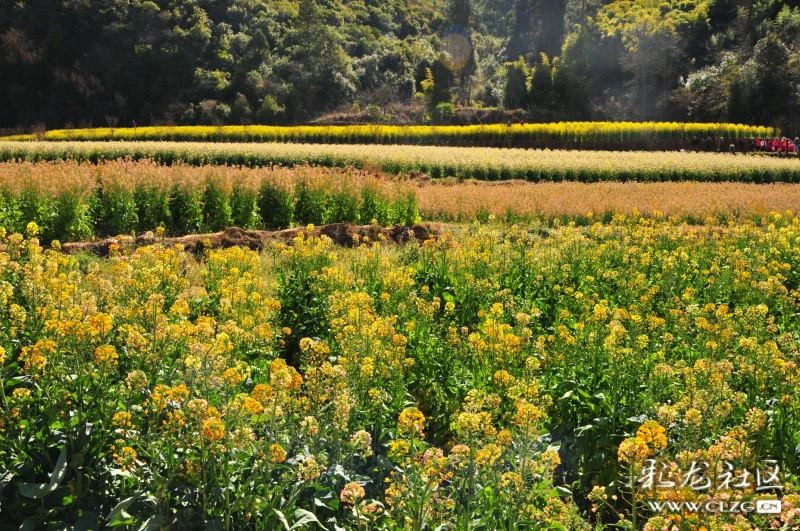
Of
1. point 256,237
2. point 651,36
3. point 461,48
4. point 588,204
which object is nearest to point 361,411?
point 256,237

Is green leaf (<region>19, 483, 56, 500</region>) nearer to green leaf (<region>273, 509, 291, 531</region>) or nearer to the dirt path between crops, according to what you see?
green leaf (<region>273, 509, 291, 531</region>)

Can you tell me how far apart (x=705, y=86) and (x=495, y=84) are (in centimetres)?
2057

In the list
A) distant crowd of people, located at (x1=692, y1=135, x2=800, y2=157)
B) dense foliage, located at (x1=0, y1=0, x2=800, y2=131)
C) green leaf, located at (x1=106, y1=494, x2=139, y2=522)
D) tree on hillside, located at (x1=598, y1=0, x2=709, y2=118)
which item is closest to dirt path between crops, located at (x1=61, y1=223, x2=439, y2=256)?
green leaf, located at (x1=106, y1=494, x2=139, y2=522)

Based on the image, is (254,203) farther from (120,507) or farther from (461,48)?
(461,48)

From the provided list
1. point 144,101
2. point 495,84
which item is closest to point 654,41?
point 495,84

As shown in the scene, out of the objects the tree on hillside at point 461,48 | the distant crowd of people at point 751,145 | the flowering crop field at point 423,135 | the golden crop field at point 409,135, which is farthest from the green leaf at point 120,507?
the tree on hillside at point 461,48

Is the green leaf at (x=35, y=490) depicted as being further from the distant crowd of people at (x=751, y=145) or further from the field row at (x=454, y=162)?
the distant crowd of people at (x=751, y=145)

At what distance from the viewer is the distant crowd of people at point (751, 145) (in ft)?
125

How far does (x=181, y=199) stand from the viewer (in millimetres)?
14234

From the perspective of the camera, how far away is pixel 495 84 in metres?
66.4

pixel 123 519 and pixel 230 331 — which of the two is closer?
pixel 123 519

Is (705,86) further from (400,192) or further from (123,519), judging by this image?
(123,519)

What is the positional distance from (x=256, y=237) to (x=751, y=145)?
1509 inches

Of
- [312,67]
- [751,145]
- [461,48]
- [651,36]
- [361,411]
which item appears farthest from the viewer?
[461,48]
